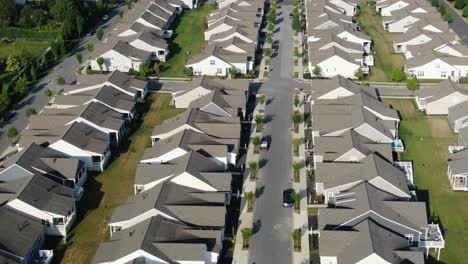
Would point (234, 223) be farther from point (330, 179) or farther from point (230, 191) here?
point (330, 179)

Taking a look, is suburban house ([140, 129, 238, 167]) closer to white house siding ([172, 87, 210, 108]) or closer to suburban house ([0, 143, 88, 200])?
suburban house ([0, 143, 88, 200])

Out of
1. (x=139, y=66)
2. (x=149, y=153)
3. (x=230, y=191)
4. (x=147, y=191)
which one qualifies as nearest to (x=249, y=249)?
(x=230, y=191)

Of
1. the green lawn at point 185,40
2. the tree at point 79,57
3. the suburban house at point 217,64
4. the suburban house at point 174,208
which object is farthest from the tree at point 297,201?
the tree at point 79,57

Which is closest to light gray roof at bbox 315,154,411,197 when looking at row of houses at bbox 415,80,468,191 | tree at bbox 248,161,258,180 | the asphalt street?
tree at bbox 248,161,258,180

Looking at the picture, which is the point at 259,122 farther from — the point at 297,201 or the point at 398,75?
the point at 398,75

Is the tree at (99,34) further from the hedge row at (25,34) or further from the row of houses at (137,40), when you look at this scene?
the hedge row at (25,34)
